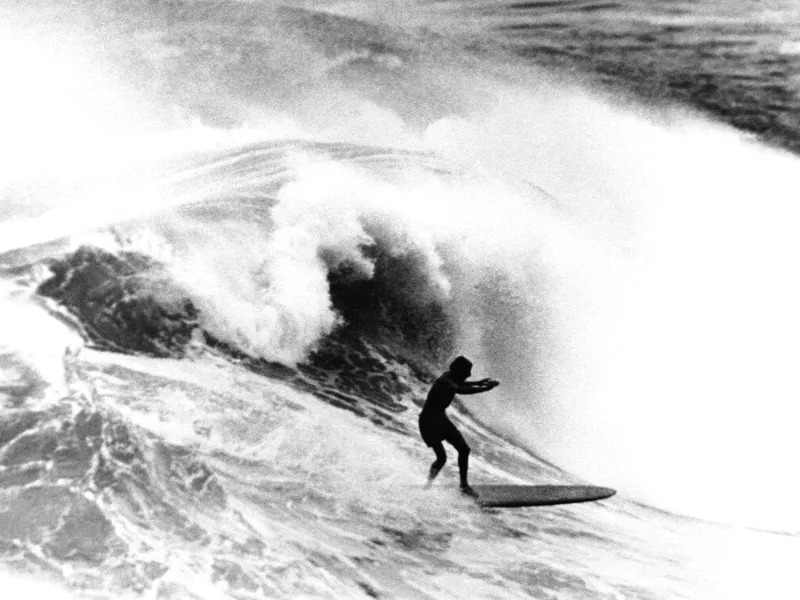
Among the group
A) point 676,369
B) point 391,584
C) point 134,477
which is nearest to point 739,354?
point 676,369

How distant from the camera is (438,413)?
312 inches

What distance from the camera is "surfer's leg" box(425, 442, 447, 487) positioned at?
8078 mm

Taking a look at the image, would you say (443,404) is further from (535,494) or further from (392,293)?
(392,293)

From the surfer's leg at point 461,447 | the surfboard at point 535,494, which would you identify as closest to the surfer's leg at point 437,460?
the surfer's leg at point 461,447

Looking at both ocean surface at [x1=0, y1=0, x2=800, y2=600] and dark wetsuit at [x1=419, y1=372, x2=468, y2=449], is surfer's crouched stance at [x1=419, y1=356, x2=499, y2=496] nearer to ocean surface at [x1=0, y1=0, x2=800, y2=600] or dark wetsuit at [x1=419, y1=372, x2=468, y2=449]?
dark wetsuit at [x1=419, y1=372, x2=468, y2=449]

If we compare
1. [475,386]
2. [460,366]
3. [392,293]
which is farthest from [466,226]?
[475,386]

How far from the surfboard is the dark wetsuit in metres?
0.89

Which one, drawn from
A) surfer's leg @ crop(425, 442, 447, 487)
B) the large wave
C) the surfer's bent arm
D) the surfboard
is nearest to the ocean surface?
the large wave

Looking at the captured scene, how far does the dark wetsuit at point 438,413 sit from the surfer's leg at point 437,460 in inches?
3.1

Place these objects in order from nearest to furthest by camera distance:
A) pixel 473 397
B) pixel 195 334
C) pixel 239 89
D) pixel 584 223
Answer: pixel 195 334 → pixel 473 397 → pixel 584 223 → pixel 239 89

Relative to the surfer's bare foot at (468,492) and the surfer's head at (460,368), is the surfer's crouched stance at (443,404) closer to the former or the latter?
the surfer's head at (460,368)

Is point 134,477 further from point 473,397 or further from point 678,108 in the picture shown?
point 678,108

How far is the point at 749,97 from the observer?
52.2ft

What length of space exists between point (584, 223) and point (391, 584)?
7213 mm
